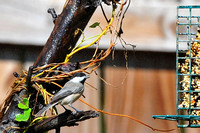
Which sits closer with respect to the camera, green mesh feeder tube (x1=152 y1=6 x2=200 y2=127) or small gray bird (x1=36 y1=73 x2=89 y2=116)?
small gray bird (x1=36 y1=73 x2=89 y2=116)

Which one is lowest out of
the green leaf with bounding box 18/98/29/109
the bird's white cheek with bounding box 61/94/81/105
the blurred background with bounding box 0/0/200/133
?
the green leaf with bounding box 18/98/29/109

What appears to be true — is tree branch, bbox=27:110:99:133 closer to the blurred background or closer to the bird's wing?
the bird's wing

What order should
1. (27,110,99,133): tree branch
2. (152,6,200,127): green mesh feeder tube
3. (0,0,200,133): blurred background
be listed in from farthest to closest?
1. (0,0,200,133): blurred background
2. (152,6,200,127): green mesh feeder tube
3. (27,110,99,133): tree branch

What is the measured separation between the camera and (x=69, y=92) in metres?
2.83

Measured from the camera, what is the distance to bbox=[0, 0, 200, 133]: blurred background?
3.71 meters

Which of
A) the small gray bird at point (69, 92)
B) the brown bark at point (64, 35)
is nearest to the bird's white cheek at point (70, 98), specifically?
the small gray bird at point (69, 92)

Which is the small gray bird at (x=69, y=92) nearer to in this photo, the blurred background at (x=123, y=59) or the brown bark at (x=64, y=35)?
the brown bark at (x=64, y=35)

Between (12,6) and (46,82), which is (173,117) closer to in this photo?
(46,82)

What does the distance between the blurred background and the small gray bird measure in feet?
2.62

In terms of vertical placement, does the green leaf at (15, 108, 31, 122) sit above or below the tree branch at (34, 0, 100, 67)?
below

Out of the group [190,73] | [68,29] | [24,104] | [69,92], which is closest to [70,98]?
[69,92]

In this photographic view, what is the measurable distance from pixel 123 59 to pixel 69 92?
1.02 metres

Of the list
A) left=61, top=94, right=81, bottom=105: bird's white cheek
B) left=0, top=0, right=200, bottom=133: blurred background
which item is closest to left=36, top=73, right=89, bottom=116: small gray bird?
left=61, top=94, right=81, bottom=105: bird's white cheek

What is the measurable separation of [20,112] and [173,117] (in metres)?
0.86
